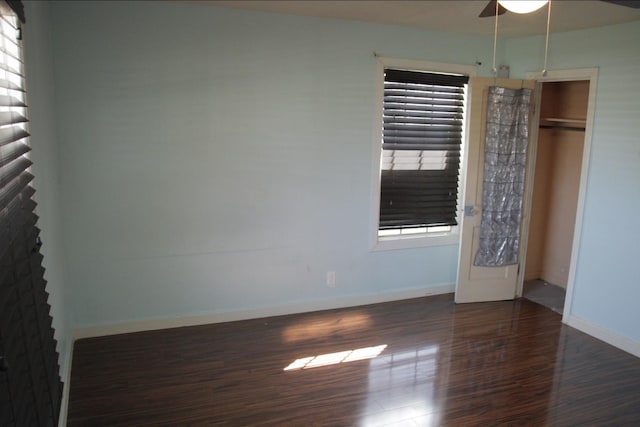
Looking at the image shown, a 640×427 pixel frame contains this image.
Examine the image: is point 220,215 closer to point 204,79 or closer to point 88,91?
point 204,79

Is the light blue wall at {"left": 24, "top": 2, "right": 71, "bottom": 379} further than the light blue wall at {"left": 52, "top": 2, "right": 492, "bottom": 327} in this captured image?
No

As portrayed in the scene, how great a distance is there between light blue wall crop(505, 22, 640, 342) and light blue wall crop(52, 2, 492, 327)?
109 cm

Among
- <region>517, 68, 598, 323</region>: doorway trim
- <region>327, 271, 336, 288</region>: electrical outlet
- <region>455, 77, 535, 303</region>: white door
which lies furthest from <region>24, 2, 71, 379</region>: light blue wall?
<region>517, 68, 598, 323</region>: doorway trim

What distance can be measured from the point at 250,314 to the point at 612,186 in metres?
3.09

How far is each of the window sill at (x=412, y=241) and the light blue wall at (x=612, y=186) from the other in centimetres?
115

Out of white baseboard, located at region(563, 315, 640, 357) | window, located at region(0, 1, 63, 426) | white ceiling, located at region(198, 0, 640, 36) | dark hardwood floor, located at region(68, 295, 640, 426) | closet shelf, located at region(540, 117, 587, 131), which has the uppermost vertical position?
white ceiling, located at region(198, 0, 640, 36)

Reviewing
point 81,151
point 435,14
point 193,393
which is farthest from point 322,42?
point 193,393

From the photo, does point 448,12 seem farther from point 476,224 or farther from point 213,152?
point 213,152

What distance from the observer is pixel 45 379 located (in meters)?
1.82

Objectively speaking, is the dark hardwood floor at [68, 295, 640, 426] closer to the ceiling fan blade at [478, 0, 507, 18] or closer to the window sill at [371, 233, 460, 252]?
the window sill at [371, 233, 460, 252]

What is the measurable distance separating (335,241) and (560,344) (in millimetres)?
1977

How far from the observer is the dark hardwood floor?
273cm

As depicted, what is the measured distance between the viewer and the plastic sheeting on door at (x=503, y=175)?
4.27m

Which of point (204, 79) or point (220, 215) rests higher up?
point (204, 79)
